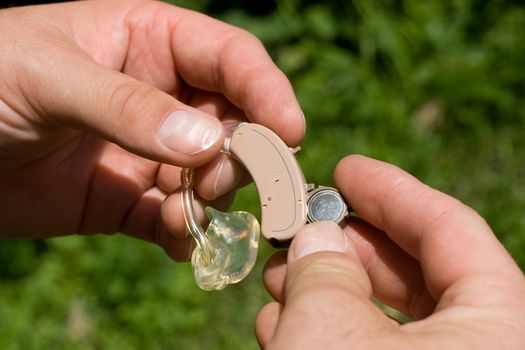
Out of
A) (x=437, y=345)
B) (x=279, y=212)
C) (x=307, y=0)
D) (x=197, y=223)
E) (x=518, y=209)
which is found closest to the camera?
(x=437, y=345)

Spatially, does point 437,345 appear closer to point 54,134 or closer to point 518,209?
point 54,134

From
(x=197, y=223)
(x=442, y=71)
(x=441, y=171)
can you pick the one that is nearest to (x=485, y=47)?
(x=442, y=71)


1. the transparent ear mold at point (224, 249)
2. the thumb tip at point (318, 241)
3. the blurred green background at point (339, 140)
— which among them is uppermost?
the thumb tip at point (318, 241)

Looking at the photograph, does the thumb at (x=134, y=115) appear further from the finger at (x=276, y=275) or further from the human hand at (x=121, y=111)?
the finger at (x=276, y=275)

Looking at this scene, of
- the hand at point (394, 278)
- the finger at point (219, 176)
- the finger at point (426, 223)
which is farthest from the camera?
the finger at point (219, 176)

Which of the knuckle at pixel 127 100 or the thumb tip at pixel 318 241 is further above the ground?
the knuckle at pixel 127 100

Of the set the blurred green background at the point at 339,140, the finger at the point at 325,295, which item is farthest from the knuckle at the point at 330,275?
the blurred green background at the point at 339,140

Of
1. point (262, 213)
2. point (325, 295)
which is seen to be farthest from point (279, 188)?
point (325, 295)

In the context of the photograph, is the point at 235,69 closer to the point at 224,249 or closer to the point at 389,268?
the point at 224,249
